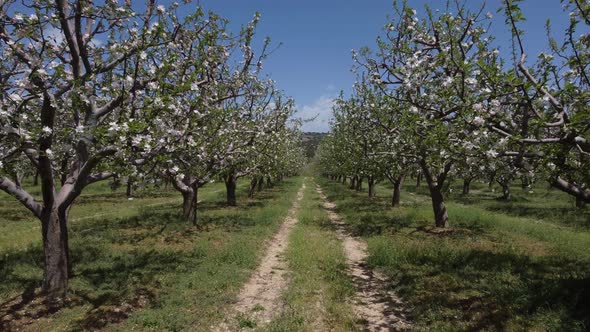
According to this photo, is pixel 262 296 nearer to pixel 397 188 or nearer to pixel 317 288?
pixel 317 288

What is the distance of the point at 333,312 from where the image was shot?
32.6ft

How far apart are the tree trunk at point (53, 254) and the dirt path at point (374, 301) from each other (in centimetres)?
802

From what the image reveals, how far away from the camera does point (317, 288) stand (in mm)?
11773

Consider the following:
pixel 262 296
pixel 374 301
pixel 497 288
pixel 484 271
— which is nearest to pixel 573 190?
pixel 497 288

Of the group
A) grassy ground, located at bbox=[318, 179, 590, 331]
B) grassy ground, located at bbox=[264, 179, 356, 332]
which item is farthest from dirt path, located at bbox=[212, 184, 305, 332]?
grassy ground, located at bbox=[318, 179, 590, 331]

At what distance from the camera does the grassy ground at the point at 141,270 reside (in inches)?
368

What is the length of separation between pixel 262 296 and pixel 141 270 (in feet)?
15.0

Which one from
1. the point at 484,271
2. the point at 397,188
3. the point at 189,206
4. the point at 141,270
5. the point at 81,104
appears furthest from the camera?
the point at 397,188

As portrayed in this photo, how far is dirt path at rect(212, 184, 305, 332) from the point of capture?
9484 mm

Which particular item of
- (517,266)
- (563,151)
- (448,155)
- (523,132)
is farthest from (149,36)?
(517,266)

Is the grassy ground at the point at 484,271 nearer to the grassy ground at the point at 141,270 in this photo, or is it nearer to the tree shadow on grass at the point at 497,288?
the tree shadow on grass at the point at 497,288

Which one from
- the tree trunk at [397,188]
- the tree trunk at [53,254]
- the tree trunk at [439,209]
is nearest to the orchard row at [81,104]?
the tree trunk at [53,254]

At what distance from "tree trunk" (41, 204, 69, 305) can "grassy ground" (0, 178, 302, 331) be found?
0.43 m

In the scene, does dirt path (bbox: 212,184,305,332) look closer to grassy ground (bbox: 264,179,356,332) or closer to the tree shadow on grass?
grassy ground (bbox: 264,179,356,332)
